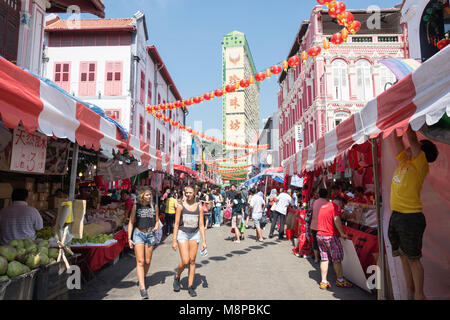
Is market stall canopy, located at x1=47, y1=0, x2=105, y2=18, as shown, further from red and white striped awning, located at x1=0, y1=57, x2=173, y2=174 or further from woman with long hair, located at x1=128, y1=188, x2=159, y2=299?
woman with long hair, located at x1=128, y1=188, x2=159, y2=299

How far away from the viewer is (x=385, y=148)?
4.45m

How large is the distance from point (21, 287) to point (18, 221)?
1531 millimetres

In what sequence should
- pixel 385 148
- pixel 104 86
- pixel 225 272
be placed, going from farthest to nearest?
pixel 104 86
pixel 225 272
pixel 385 148

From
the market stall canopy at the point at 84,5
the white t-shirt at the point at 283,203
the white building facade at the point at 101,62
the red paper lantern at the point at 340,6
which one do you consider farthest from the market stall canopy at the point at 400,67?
the white building facade at the point at 101,62

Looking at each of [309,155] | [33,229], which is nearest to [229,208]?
[309,155]

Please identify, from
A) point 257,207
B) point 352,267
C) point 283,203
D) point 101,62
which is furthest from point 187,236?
point 101,62

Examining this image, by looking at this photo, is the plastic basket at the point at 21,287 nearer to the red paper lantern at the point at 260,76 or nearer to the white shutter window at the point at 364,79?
the red paper lantern at the point at 260,76

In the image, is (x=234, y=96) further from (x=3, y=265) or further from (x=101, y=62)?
(x=3, y=265)

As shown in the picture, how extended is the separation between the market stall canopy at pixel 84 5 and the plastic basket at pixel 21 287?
30.4 ft

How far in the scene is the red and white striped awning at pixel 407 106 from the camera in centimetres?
282

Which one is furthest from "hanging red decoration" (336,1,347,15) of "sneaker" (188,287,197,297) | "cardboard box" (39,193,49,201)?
"cardboard box" (39,193,49,201)

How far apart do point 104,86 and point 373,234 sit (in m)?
19.0

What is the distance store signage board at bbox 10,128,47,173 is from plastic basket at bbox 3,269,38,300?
1851mm

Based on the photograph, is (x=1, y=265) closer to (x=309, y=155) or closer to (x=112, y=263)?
(x=112, y=263)
